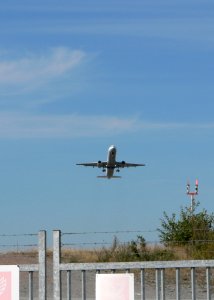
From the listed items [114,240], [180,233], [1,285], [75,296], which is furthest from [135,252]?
[1,285]

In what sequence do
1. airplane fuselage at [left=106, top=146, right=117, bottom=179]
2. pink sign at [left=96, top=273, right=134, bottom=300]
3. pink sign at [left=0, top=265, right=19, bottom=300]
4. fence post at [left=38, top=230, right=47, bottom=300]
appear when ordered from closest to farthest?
pink sign at [left=96, top=273, right=134, bottom=300] → fence post at [left=38, top=230, right=47, bottom=300] → pink sign at [left=0, top=265, right=19, bottom=300] → airplane fuselage at [left=106, top=146, right=117, bottom=179]

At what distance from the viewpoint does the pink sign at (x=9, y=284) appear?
33.1ft

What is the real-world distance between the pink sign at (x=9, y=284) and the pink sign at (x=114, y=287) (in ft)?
3.36

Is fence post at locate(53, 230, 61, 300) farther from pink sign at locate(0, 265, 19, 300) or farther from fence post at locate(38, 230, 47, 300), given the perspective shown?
pink sign at locate(0, 265, 19, 300)

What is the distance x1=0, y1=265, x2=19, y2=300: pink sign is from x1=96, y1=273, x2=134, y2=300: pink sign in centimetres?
102

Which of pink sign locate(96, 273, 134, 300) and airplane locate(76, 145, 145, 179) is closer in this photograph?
pink sign locate(96, 273, 134, 300)

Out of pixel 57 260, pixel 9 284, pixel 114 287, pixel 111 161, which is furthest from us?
pixel 111 161

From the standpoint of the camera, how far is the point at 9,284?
1011 centimetres

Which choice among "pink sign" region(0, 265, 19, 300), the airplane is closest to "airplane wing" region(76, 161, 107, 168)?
the airplane

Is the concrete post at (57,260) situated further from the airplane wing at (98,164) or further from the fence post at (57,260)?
the airplane wing at (98,164)

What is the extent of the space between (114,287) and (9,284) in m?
1.29

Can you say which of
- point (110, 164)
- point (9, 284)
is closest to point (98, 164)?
A: point (110, 164)

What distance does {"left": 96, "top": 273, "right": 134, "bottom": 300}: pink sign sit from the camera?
31.6 ft

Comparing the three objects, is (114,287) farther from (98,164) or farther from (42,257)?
(98,164)
